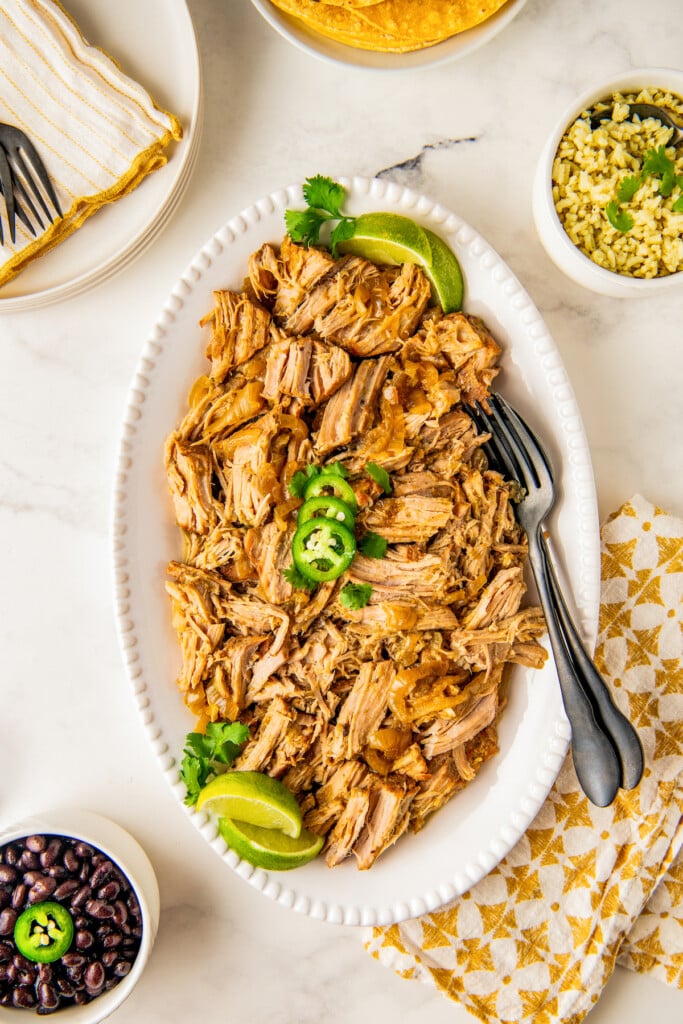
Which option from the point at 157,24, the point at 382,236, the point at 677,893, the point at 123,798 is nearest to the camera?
the point at 382,236

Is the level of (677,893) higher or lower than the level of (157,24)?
lower

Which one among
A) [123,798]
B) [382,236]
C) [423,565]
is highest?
[382,236]

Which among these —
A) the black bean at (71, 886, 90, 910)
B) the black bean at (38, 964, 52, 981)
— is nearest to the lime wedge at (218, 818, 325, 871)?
the black bean at (71, 886, 90, 910)

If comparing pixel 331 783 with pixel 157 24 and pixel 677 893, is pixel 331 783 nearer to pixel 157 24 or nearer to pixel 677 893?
pixel 677 893

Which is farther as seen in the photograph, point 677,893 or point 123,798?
point 123,798

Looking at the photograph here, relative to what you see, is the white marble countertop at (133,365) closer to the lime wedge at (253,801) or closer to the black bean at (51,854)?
the black bean at (51,854)

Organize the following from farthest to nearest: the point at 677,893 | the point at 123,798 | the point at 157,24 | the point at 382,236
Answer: the point at 123,798
the point at 677,893
the point at 157,24
the point at 382,236

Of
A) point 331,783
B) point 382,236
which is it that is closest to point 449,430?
point 382,236
